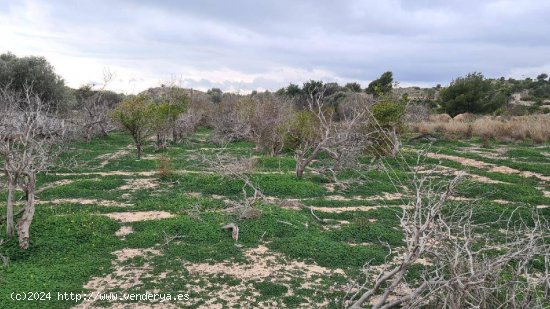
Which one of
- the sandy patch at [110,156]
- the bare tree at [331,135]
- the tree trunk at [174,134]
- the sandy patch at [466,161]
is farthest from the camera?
the tree trunk at [174,134]

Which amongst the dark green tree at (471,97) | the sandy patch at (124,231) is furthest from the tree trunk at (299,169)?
the dark green tree at (471,97)

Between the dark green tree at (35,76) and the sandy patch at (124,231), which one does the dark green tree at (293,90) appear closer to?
the dark green tree at (35,76)

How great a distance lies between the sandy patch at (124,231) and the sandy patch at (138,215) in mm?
445

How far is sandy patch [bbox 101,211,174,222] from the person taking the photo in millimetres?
9133

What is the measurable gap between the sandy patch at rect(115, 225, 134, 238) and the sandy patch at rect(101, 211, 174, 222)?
445mm

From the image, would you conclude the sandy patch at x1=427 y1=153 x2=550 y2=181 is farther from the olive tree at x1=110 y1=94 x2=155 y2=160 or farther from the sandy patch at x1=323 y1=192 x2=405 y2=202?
the olive tree at x1=110 y1=94 x2=155 y2=160

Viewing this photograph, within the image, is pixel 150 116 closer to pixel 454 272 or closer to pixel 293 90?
pixel 454 272

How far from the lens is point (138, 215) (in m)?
9.44

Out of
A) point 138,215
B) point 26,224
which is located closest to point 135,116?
point 138,215

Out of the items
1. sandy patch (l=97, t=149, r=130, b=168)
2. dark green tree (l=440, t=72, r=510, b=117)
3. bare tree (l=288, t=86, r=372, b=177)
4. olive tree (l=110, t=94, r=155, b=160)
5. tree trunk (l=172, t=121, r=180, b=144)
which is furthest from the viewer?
dark green tree (l=440, t=72, r=510, b=117)

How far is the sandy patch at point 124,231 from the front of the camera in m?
8.29

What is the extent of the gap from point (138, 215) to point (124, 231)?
101 centimetres

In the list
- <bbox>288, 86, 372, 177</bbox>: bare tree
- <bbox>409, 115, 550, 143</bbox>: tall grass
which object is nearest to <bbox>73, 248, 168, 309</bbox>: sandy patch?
<bbox>288, 86, 372, 177</bbox>: bare tree

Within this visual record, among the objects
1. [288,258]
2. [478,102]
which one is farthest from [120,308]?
[478,102]
